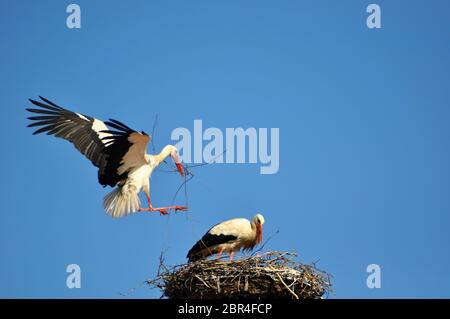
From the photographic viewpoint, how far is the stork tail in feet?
38.7

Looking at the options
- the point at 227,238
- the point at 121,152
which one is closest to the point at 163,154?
the point at 121,152

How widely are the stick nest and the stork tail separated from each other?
2188 millimetres

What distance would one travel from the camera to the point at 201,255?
11.0m

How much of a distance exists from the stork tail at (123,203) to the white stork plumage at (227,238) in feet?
4.16

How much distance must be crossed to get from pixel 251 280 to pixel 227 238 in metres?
1.47

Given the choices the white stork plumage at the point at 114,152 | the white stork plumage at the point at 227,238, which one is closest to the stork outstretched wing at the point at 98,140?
the white stork plumage at the point at 114,152

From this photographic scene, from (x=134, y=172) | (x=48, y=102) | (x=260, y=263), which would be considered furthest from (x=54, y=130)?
(x=260, y=263)

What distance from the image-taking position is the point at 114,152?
11547 mm

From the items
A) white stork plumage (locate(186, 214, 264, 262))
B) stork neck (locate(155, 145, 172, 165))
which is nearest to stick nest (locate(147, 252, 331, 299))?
white stork plumage (locate(186, 214, 264, 262))

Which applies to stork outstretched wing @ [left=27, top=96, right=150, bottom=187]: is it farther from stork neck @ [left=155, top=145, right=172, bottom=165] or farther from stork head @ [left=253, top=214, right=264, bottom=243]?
stork head @ [left=253, top=214, right=264, bottom=243]

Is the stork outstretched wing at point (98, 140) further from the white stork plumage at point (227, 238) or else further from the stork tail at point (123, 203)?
the white stork plumage at point (227, 238)
